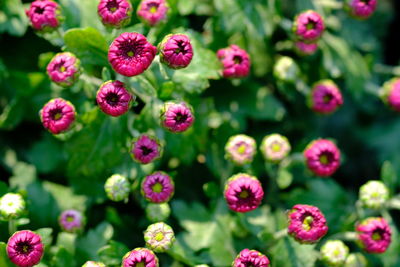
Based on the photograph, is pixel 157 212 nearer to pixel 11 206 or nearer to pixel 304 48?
pixel 11 206

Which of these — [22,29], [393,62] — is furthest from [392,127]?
[22,29]

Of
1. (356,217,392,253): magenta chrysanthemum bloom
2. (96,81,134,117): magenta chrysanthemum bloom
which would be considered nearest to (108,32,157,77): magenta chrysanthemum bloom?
(96,81,134,117): magenta chrysanthemum bloom

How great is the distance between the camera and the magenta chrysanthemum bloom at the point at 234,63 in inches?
117

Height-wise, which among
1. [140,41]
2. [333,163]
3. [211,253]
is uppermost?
[140,41]

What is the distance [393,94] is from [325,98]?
0.50m

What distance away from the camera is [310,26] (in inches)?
119

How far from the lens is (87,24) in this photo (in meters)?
3.06

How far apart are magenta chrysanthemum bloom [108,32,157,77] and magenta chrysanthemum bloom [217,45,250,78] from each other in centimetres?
67

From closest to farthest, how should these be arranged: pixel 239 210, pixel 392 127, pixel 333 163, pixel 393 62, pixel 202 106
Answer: pixel 239 210, pixel 333 163, pixel 202 106, pixel 392 127, pixel 393 62

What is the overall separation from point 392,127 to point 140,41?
2339mm

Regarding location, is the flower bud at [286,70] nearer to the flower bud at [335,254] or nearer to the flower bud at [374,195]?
the flower bud at [374,195]

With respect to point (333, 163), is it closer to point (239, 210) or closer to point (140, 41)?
point (239, 210)

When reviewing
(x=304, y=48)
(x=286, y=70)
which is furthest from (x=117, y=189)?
(x=304, y=48)

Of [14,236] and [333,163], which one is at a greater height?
[14,236]
